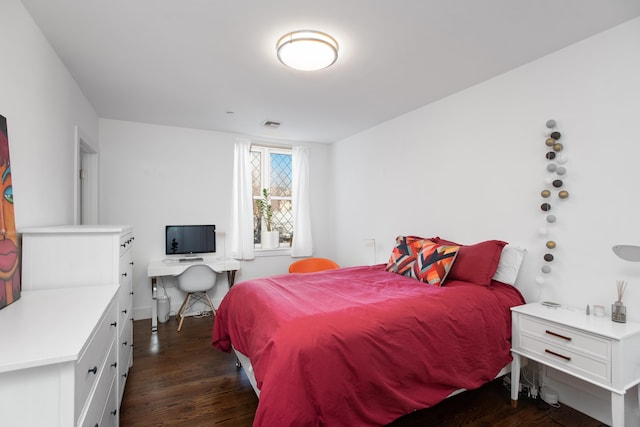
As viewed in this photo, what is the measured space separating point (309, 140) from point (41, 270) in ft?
12.6

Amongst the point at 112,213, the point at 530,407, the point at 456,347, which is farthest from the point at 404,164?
the point at 112,213

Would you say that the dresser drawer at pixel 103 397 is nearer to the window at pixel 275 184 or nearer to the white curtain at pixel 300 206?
the window at pixel 275 184

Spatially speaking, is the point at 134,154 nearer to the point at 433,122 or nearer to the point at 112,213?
the point at 112,213

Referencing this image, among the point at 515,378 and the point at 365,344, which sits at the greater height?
the point at 365,344

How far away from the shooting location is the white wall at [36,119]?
167 cm

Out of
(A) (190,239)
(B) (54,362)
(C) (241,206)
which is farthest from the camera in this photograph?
(C) (241,206)

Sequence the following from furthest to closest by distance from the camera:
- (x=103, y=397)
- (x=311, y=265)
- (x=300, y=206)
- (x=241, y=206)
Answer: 1. (x=300, y=206)
2. (x=241, y=206)
3. (x=311, y=265)
4. (x=103, y=397)

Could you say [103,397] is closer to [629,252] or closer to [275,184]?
[629,252]

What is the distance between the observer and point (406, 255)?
3.05 m

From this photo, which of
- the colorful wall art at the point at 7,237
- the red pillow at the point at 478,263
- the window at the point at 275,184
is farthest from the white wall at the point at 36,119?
the red pillow at the point at 478,263

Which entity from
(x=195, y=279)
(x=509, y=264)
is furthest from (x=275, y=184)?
(x=509, y=264)

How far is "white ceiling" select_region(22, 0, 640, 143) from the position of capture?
5.94ft

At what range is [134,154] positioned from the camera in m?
4.01

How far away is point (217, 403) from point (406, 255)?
2016 mm
